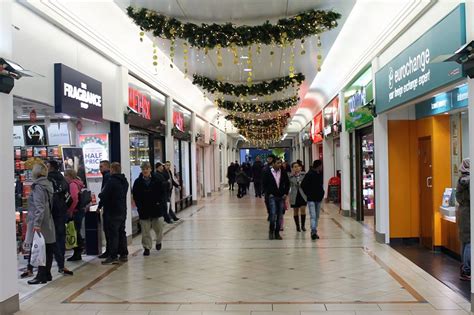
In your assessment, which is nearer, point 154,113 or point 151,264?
point 151,264

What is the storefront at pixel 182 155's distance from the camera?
46.5 ft

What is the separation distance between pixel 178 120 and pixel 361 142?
19.0 feet

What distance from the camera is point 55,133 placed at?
25.8ft

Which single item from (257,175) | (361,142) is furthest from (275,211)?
(257,175)

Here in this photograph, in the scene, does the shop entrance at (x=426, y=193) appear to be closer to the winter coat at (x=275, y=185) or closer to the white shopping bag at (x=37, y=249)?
the winter coat at (x=275, y=185)

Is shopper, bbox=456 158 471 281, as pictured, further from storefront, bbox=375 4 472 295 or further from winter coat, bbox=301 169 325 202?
winter coat, bbox=301 169 325 202

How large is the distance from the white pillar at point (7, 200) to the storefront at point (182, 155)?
27.5ft

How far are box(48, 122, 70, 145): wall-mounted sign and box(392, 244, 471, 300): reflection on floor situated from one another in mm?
5554

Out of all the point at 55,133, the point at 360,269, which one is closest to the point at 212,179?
the point at 55,133

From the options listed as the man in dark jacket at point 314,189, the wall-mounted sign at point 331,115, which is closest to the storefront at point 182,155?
the wall-mounted sign at point 331,115

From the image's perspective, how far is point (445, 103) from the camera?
6832 millimetres

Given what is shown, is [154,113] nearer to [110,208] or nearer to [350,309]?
[110,208]

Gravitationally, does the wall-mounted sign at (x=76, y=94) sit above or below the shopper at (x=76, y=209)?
above

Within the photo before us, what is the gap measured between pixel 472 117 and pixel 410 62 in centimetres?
213
